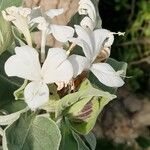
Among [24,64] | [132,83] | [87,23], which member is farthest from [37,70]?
[132,83]

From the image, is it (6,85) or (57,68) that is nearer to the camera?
(57,68)

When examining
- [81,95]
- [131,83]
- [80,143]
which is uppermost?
[81,95]

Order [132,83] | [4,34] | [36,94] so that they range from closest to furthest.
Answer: [36,94]
[4,34]
[132,83]

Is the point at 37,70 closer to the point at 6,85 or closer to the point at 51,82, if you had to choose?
the point at 51,82

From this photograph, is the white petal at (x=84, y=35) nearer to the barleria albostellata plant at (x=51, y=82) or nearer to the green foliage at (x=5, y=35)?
the barleria albostellata plant at (x=51, y=82)

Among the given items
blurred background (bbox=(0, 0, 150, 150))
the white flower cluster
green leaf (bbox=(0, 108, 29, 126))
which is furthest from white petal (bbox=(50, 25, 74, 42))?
blurred background (bbox=(0, 0, 150, 150))

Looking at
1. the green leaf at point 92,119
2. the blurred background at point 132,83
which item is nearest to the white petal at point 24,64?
the green leaf at point 92,119

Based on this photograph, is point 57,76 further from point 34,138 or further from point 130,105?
point 130,105

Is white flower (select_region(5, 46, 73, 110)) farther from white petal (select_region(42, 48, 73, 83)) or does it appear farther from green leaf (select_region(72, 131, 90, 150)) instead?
green leaf (select_region(72, 131, 90, 150))
